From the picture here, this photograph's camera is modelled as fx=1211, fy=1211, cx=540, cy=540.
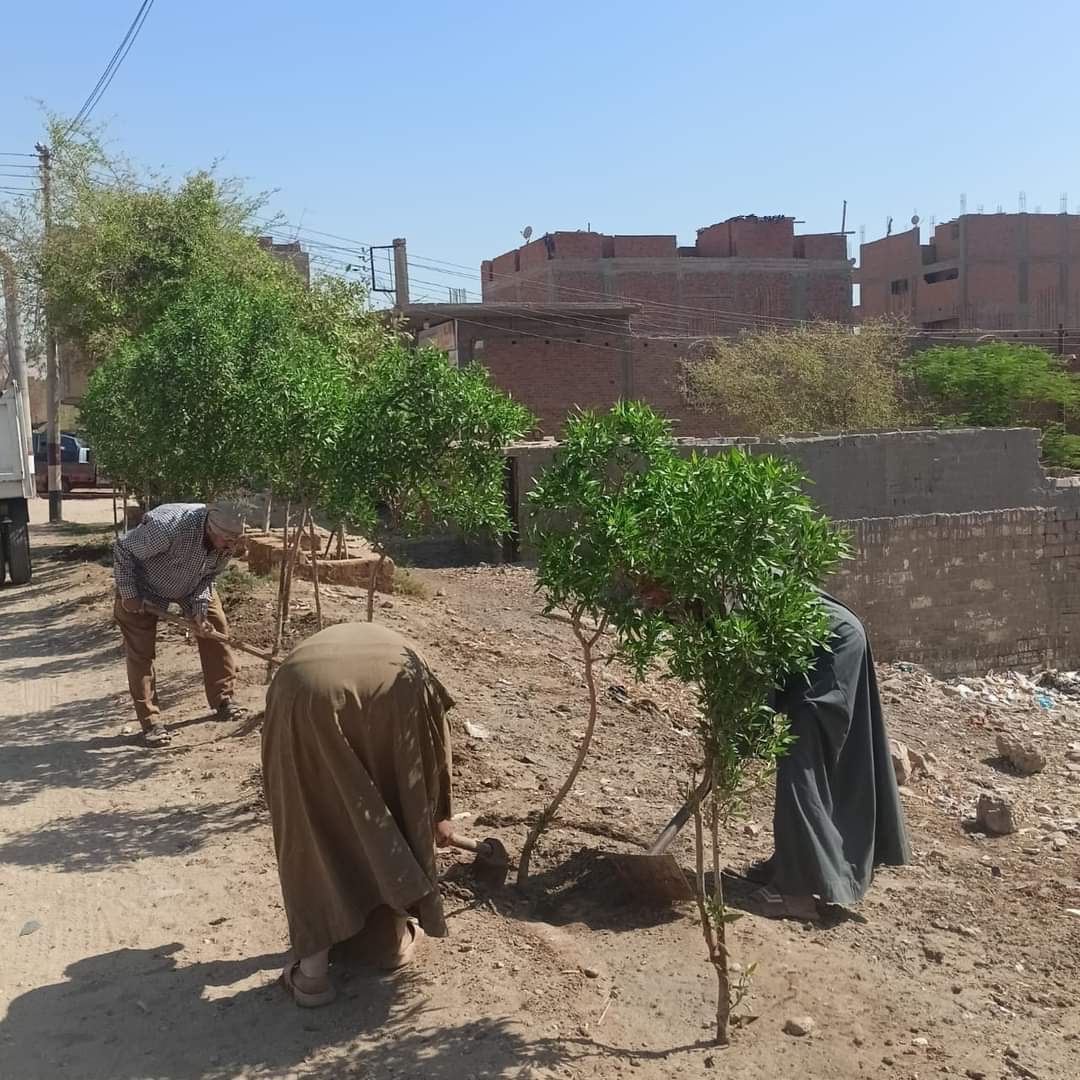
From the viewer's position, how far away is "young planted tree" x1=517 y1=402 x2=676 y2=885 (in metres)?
3.57

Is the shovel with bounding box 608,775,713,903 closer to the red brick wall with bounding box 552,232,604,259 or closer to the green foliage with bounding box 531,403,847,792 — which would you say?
the green foliage with bounding box 531,403,847,792

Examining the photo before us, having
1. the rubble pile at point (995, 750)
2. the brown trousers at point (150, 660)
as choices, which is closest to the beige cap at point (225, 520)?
the brown trousers at point (150, 660)

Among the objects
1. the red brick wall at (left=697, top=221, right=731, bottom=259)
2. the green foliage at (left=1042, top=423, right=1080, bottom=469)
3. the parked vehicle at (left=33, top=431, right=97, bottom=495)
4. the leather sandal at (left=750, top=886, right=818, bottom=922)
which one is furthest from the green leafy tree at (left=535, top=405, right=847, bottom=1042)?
the red brick wall at (left=697, top=221, right=731, bottom=259)

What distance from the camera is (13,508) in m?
14.9

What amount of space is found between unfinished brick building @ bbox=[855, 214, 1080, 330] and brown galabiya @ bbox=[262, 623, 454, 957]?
143 feet

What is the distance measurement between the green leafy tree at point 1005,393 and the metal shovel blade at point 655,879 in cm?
2117

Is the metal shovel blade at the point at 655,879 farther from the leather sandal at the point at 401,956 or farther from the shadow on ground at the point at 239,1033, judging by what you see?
the shadow on ground at the point at 239,1033

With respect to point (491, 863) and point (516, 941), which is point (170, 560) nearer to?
point (491, 863)

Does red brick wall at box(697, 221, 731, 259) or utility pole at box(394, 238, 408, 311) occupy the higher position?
red brick wall at box(697, 221, 731, 259)

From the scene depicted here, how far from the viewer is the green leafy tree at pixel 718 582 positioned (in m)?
3.32

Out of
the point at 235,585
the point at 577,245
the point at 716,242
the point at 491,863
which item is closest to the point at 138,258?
the point at 235,585

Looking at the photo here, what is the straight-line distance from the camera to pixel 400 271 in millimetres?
30062

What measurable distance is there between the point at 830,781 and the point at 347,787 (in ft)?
7.04

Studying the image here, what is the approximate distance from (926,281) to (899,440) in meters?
35.2
